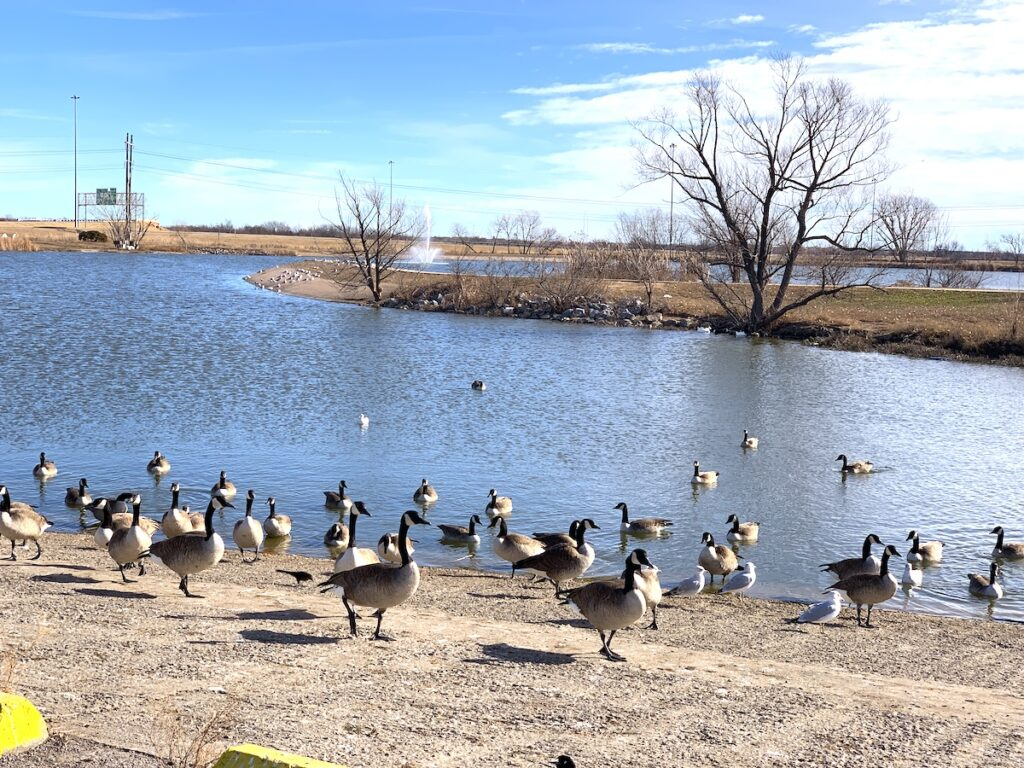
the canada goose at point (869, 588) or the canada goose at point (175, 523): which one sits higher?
the canada goose at point (175, 523)

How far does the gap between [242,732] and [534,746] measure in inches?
82.5

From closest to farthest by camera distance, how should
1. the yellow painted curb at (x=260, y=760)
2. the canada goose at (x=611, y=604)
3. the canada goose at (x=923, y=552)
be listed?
1. the yellow painted curb at (x=260, y=760)
2. the canada goose at (x=611, y=604)
3. the canada goose at (x=923, y=552)

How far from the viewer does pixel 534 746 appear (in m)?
7.43

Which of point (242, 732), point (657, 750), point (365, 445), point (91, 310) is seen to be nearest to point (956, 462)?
point (365, 445)

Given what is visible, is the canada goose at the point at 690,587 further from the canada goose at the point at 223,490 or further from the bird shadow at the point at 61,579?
the canada goose at the point at 223,490

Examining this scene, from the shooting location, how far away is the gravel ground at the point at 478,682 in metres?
7.32

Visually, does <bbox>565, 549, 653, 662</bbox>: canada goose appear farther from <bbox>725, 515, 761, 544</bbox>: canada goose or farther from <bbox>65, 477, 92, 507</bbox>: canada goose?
<bbox>65, 477, 92, 507</bbox>: canada goose

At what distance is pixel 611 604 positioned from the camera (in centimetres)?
1011

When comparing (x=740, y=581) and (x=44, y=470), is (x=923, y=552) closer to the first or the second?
(x=740, y=581)

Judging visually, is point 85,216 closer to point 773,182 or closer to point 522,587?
point 773,182

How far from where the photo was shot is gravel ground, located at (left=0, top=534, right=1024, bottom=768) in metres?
7.32

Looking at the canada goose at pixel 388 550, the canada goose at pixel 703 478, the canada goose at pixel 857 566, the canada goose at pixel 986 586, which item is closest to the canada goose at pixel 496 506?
the canada goose at pixel 388 550

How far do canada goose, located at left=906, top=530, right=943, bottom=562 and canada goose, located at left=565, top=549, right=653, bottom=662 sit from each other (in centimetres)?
692

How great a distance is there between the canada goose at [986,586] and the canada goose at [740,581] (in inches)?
131
